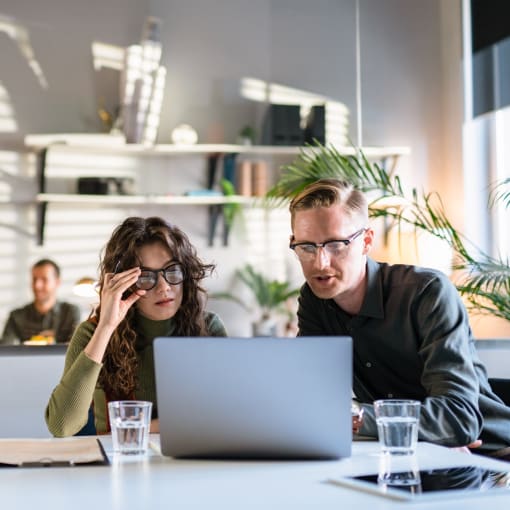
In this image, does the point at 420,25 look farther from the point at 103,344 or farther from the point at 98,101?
the point at 103,344

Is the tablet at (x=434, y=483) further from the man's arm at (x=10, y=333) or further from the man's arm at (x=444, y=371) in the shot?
the man's arm at (x=10, y=333)

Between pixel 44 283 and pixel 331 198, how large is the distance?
3810 mm

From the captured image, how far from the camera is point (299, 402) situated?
4.72ft

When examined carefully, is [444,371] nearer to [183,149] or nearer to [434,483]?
[434,483]

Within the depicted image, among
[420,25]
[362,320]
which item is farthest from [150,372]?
[420,25]

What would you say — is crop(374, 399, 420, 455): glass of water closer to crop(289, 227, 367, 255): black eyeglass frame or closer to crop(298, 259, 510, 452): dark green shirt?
crop(298, 259, 510, 452): dark green shirt

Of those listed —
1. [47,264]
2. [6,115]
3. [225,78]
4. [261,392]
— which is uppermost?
[225,78]

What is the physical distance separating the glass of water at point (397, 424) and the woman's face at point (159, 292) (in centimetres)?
83

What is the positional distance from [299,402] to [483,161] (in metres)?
4.26

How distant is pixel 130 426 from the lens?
5.16ft

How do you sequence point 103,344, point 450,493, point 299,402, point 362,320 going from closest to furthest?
1. point 450,493
2. point 299,402
3. point 103,344
4. point 362,320

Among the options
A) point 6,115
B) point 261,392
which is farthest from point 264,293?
point 261,392

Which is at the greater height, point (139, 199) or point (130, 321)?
point (139, 199)

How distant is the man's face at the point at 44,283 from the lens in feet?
18.7
